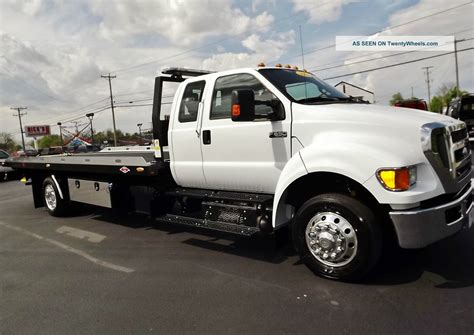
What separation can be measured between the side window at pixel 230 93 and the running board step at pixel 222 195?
920 millimetres

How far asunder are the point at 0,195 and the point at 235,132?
35.8ft

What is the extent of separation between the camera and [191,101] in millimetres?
5152

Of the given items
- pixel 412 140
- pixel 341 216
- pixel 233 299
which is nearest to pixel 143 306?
pixel 233 299

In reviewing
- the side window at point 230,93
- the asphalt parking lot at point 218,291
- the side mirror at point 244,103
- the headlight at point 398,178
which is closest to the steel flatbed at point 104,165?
the asphalt parking lot at point 218,291

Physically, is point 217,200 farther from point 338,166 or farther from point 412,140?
point 412,140

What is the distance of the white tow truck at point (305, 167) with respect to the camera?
3.40 meters

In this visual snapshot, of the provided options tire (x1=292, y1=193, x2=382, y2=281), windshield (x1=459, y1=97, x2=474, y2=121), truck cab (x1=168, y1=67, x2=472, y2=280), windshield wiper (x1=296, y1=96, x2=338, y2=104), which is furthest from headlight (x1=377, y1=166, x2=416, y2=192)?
windshield (x1=459, y1=97, x2=474, y2=121)

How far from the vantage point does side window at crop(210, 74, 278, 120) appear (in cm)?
442

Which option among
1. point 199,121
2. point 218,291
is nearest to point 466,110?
point 199,121

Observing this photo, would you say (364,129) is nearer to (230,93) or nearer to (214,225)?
(230,93)

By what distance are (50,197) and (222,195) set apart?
4.74 m

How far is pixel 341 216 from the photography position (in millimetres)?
3678

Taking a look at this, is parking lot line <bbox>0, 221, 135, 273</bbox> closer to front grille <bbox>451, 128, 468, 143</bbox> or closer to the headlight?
the headlight

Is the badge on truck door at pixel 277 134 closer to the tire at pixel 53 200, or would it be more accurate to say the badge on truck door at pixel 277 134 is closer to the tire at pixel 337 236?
the tire at pixel 337 236
